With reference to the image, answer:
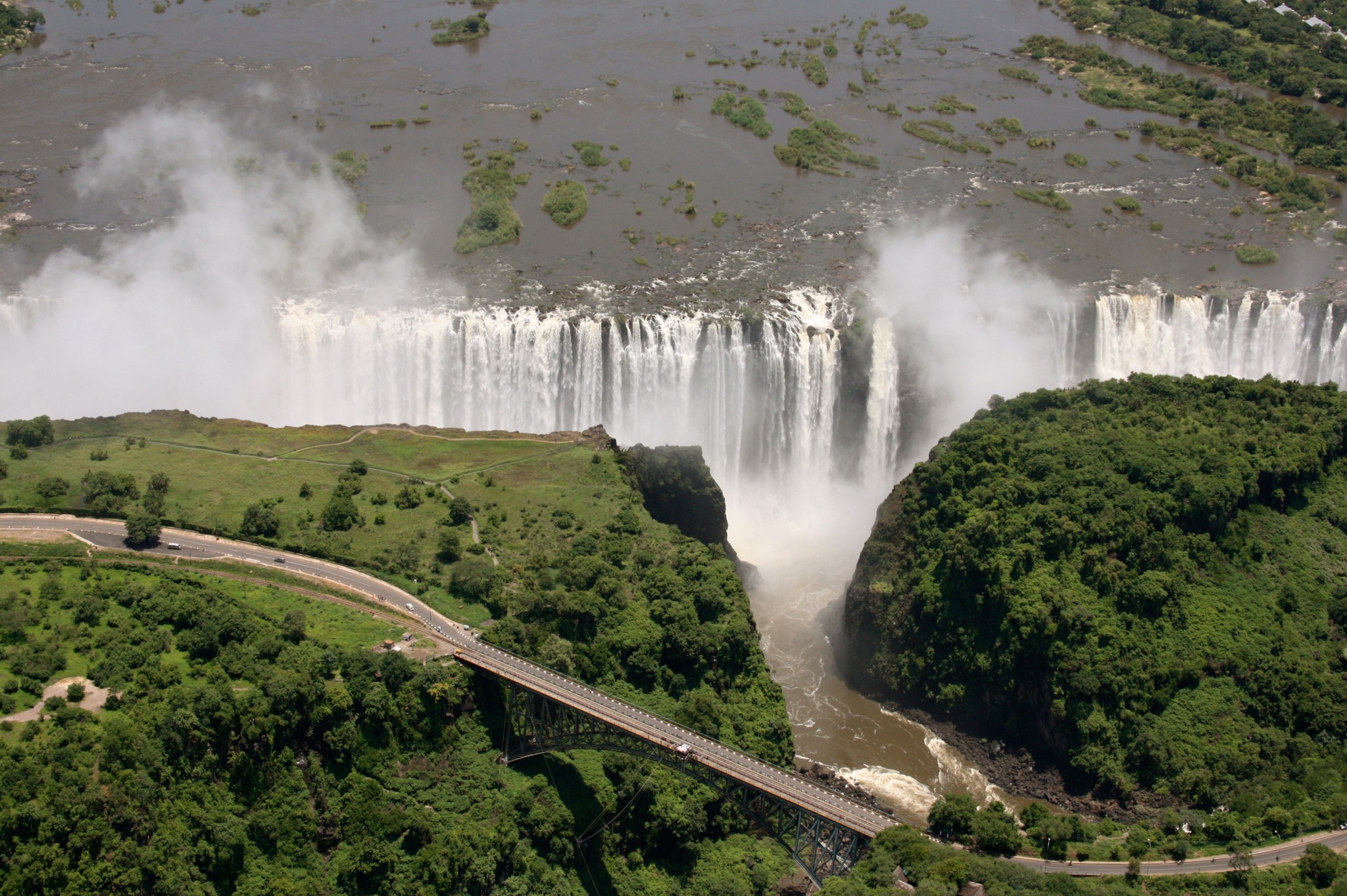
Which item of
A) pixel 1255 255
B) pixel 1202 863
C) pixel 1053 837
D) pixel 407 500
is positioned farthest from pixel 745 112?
pixel 1202 863

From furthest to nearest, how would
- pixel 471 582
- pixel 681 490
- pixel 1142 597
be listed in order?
pixel 681 490 → pixel 1142 597 → pixel 471 582

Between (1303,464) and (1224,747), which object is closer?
(1224,747)

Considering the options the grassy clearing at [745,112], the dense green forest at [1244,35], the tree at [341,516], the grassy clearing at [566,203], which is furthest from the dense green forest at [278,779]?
the dense green forest at [1244,35]

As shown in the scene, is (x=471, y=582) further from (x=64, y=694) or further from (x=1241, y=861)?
(x=1241, y=861)

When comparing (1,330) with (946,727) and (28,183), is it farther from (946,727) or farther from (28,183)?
(946,727)

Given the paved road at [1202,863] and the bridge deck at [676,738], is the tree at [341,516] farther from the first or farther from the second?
the paved road at [1202,863]

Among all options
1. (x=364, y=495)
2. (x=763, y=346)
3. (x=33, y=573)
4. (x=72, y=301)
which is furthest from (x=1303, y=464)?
(x=72, y=301)
